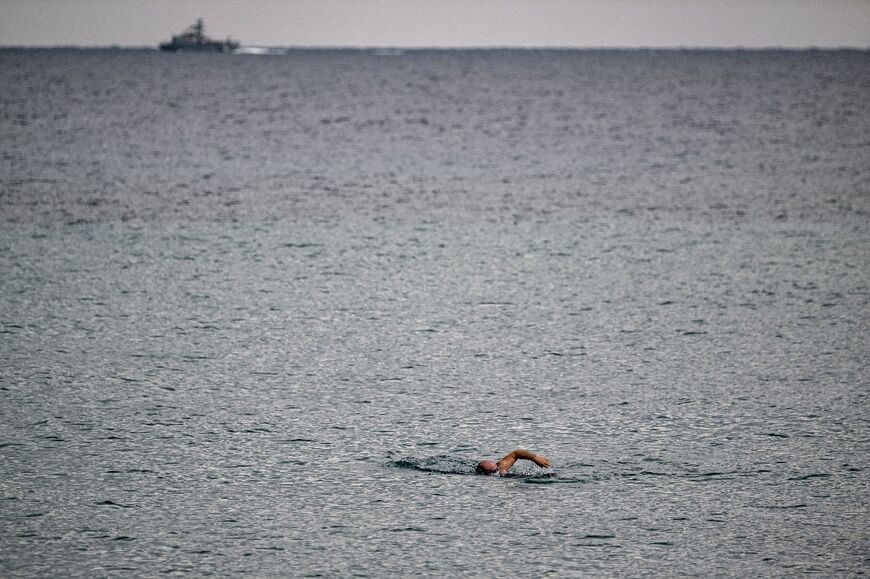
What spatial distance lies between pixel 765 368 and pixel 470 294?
2712 millimetres

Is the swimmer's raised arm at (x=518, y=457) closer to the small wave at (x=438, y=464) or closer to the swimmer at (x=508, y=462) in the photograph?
the swimmer at (x=508, y=462)

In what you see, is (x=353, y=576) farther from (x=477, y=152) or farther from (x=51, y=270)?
(x=477, y=152)

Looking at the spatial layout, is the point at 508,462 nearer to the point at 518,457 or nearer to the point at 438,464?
the point at 518,457

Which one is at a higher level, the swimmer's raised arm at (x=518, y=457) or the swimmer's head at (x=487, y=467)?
the swimmer's raised arm at (x=518, y=457)

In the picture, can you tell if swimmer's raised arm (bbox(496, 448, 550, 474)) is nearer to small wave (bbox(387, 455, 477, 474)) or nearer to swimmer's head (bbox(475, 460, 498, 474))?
swimmer's head (bbox(475, 460, 498, 474))

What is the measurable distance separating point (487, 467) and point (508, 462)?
9cm

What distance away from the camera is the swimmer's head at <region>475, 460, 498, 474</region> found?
4387 mm

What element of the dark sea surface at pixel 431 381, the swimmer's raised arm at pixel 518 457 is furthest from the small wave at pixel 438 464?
the swimmer's raised arm at pixel 518 457

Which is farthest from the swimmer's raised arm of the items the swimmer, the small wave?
the small wave

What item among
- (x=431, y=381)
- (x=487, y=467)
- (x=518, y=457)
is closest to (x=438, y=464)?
(x=487, y=467)

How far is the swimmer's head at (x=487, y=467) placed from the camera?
14.4 feet

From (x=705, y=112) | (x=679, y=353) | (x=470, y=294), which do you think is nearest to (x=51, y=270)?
(x=470, y=294)

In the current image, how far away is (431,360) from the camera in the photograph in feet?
20.6

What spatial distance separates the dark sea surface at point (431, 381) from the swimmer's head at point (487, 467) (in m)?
0.11
